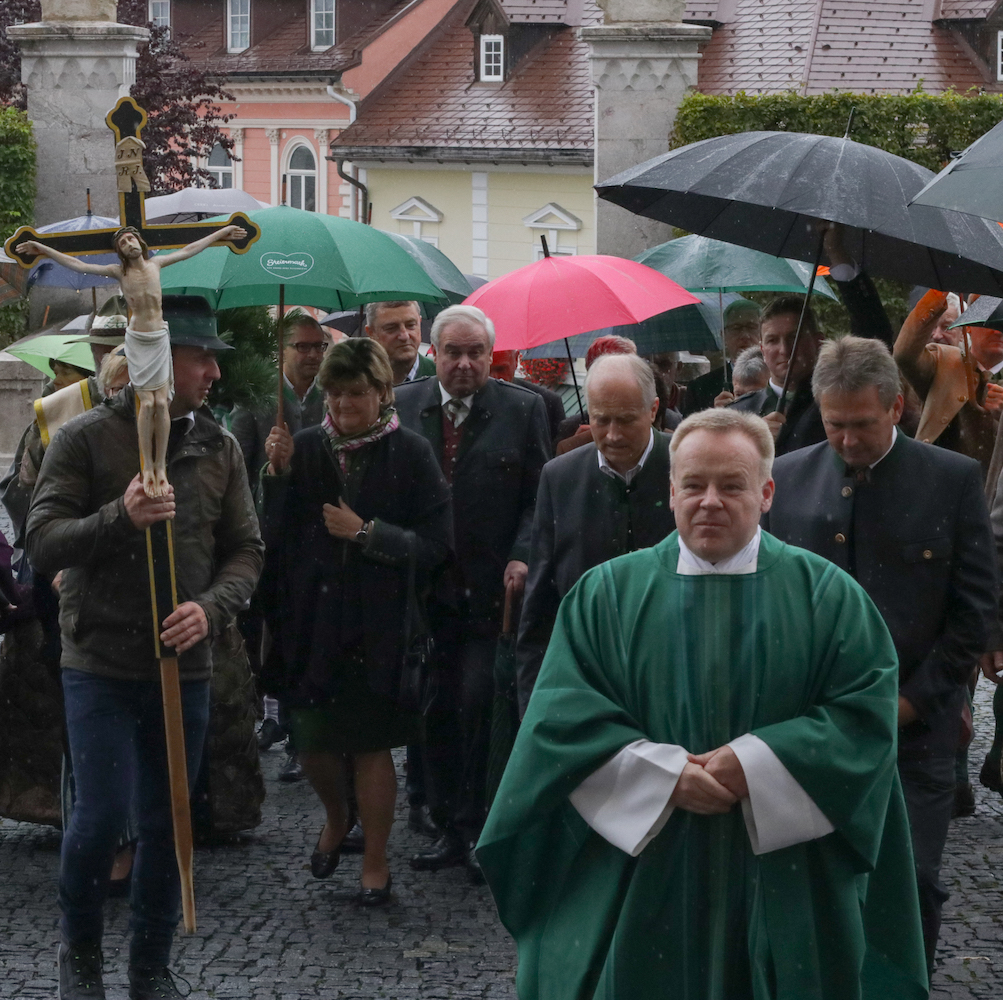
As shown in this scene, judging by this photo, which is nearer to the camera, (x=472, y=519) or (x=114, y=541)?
(x=114, y=541)

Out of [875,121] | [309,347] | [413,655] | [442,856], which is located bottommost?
[442,856]

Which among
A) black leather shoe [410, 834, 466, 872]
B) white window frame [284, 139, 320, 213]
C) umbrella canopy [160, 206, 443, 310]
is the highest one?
umbrella canopy [160, 206, 443, 310]

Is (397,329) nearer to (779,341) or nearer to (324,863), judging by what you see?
(779,341)

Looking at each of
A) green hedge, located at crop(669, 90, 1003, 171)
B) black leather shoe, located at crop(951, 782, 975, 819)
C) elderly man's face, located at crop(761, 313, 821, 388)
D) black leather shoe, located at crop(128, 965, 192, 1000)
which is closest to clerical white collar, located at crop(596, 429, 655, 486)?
elderly man's face, located at crop(761, 313, 821, 388)

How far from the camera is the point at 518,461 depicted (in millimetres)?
6359

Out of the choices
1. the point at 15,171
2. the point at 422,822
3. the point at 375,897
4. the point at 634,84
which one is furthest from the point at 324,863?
the point at 15,171

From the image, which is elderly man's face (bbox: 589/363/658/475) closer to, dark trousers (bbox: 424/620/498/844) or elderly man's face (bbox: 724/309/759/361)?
dark trousers (bbox: 424/620/498/844)

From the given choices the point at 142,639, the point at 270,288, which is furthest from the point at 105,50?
the point at 142,639

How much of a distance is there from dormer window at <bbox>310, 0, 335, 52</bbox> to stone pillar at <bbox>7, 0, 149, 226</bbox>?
68.0 feet

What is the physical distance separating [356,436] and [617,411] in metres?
1.09

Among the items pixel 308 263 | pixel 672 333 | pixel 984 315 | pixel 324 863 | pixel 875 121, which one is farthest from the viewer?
pixel 875 121

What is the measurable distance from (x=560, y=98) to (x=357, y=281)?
26577 mm

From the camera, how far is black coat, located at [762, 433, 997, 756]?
4527 mm

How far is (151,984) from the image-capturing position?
4770mm
